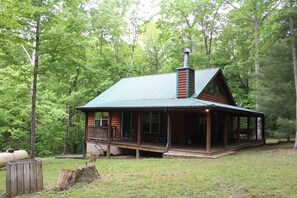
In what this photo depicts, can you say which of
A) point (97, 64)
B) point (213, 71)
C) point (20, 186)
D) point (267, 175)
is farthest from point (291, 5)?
point (97, 64)

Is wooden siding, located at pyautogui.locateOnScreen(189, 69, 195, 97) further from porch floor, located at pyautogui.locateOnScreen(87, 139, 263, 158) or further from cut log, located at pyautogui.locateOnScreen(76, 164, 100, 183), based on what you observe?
cut log, located at pyautogui.locateOnScreen(76, 164, 100, 183)

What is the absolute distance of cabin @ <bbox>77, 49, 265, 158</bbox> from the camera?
42.5 ft

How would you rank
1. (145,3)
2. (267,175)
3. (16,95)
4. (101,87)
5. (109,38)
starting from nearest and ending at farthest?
(267,175), (16,95), (101,87), (109,38), (145,3)

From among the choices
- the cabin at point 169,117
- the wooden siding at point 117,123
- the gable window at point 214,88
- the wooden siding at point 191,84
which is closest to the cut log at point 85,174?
the cabin at point 169,117

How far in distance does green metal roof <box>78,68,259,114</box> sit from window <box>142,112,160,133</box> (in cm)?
109

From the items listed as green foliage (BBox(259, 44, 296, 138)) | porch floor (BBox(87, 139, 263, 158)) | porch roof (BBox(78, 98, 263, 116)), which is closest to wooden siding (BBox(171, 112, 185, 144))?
porch roof (BBox(78, 98, 263, 116))

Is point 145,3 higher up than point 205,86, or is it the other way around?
point 145,3

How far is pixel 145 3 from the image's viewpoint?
3108 cm

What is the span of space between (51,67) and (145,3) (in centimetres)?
2080

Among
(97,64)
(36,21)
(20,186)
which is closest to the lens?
(20,186)

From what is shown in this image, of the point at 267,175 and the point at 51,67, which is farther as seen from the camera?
the point at 51,67

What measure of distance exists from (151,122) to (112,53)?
578 inches

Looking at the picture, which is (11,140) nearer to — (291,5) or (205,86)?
(205,86)

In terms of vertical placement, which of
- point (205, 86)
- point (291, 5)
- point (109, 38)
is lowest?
point (205, 86)
